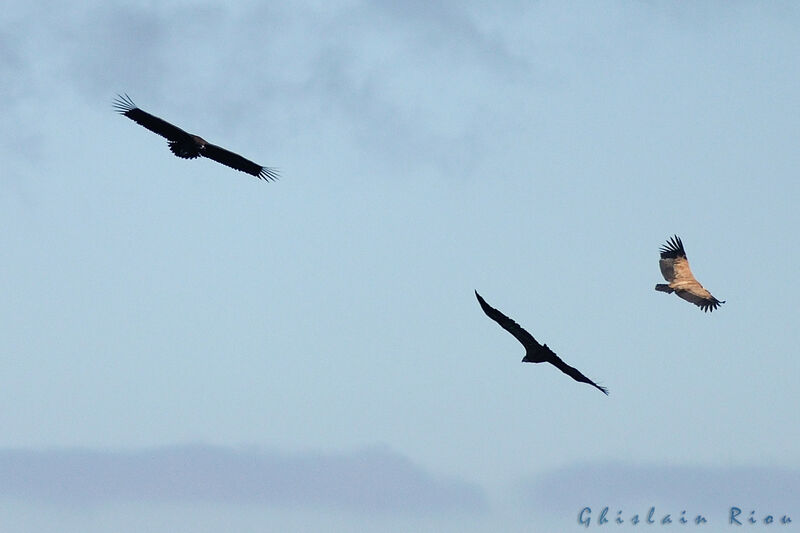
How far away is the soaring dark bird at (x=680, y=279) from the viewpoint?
61656 millimetres

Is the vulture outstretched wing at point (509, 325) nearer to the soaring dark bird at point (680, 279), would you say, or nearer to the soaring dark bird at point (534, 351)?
the soaring dark bird at point (534, 351)

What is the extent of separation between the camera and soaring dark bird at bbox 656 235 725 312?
6166 centimetres

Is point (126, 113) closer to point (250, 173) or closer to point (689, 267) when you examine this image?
point (250, 173)

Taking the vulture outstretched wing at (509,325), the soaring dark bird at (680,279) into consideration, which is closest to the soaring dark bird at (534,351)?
the vulture outstretched wing at (509,325)

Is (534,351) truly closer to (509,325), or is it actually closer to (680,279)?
(509,325)

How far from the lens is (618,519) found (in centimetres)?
6644

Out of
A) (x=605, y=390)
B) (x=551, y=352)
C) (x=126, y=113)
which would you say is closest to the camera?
(x=605, y=390)

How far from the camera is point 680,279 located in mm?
62281

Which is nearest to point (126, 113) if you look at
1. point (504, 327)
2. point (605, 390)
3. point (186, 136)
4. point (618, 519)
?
point (186, 136)

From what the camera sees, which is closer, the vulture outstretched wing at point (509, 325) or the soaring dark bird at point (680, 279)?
the vulture outstretched wing at point (509, 325)

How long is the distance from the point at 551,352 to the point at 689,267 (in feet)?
68.2

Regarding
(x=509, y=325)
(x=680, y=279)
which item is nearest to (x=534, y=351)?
(x=509, y=325)

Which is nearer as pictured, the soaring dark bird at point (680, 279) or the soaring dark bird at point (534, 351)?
the soaring dark bird at point (534, 351)

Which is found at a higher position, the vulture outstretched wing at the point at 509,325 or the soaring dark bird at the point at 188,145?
the soaring dark bird at the point at 188,145
